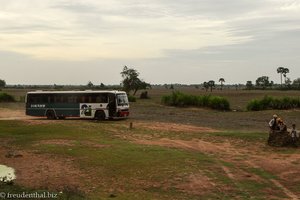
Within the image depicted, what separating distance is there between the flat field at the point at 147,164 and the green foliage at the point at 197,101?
21938mm

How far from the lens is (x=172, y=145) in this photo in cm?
2394

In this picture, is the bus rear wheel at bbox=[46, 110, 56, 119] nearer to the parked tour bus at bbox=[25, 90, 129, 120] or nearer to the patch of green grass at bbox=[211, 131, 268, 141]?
the parked tour bus at bbox=[25, 90, 129, 120]

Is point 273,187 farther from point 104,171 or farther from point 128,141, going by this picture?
point 128,141

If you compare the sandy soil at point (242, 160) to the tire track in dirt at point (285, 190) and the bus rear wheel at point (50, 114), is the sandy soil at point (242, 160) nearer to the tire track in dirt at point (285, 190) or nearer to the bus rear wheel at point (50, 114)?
the tire track in dirt at point (285, 190)

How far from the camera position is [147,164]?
721 inches

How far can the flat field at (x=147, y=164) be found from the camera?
14.4 meters

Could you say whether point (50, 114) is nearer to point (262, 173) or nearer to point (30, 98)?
point (30, 98)

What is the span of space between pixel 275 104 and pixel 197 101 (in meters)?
10.6

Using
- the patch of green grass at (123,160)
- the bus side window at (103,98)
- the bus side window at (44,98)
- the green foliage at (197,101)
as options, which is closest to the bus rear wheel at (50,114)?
the bus side window at (44,98)

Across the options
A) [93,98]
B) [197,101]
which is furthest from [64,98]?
[197,101]

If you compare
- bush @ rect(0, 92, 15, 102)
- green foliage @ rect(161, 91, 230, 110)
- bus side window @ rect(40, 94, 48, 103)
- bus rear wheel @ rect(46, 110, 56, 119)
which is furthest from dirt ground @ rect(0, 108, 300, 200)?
bush @ rect(0, 92, 15, 102)

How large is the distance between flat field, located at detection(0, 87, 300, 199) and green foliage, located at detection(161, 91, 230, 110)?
2194 centimetres

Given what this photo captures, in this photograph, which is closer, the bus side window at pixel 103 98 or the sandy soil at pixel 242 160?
the sandy soil at pixel 242 160

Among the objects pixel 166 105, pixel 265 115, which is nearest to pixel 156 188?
pixel 265 115
